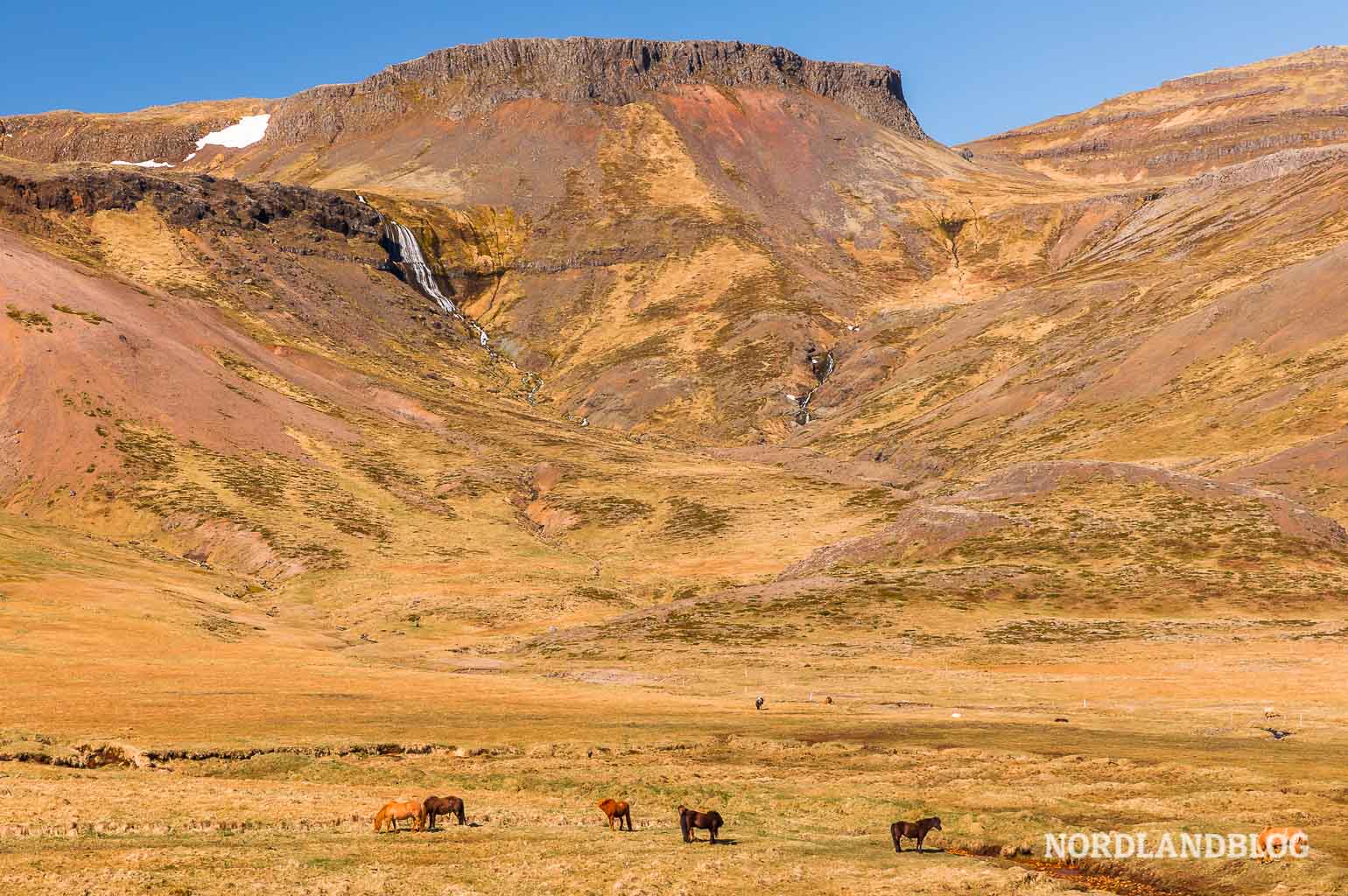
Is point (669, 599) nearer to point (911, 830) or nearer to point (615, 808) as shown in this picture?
point (615, 808)

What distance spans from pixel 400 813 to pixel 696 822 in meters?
7.78

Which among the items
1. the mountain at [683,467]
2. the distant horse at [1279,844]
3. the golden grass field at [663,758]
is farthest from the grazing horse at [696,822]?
the mountain at [683,467]

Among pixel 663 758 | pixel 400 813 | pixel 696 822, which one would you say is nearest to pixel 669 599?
pixel 663 758

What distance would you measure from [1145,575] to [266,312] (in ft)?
478

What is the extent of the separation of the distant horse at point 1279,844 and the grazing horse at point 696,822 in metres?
12.7

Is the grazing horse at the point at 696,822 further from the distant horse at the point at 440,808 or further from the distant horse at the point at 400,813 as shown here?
the distant horse at the point at 400,813

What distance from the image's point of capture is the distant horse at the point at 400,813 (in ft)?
103

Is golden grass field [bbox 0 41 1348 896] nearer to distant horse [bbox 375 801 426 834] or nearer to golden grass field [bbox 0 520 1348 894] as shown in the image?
golden grass field [bbox 0 520 1348 894]

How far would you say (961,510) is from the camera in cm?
12175

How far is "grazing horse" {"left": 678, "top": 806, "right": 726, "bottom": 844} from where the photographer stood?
99.9 feet

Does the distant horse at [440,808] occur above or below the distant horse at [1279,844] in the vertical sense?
above

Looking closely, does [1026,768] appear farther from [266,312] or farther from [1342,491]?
[266,312]

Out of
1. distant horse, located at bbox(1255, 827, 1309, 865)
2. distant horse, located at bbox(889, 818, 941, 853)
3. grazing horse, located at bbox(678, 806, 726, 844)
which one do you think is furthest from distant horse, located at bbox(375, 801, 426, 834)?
distant horse, located at bbox(1255, 827, 1309, 865)

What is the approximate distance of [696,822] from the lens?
100ft
